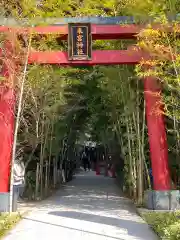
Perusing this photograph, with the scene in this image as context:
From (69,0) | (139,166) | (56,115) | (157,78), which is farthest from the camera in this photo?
(69,0)

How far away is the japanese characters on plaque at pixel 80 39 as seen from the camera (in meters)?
7.36

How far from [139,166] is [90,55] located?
284 cm

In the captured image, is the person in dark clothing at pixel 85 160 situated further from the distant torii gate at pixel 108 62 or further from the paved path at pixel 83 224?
the distant torii gate at pixel 108 62

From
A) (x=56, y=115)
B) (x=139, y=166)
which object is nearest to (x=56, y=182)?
(x=56, y=115)

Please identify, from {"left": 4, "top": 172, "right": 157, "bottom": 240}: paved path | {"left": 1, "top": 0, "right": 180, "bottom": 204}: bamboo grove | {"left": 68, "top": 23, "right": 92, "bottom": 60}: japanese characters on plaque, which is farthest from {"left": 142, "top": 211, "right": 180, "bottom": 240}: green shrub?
{"left": 68, "top": 23, "right": 92, "bottom": 60}: japanese characters on plaque

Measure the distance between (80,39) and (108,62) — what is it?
2.52 feet

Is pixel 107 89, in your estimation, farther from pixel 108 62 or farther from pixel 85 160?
pixel 85 160

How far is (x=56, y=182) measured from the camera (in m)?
13.5

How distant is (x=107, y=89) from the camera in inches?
373

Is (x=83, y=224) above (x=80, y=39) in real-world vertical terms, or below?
below

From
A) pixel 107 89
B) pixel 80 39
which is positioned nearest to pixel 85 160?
pixel 107 89

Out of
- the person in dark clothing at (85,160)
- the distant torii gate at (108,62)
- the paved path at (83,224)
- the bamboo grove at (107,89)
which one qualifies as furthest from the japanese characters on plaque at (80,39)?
the person in dark clothing at (85,160)

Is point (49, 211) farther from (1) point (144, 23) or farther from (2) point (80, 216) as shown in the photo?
(1) point (144, 23)

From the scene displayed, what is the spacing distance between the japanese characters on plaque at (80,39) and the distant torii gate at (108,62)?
0.37 ft
